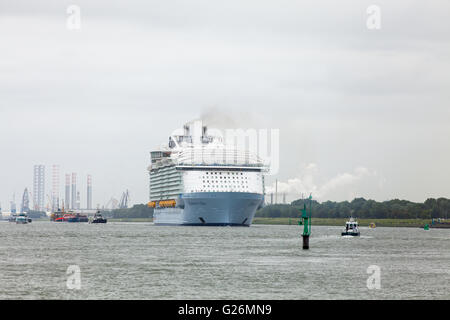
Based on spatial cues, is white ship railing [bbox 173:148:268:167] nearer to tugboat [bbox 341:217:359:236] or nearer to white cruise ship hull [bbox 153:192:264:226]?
white cruise ship hull [bbox 153:192:264:226]

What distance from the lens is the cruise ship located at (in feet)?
520

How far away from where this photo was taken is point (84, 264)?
70.6m

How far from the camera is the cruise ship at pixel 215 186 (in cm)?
15862

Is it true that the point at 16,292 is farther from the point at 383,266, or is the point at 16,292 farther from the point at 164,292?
the point at 383,266

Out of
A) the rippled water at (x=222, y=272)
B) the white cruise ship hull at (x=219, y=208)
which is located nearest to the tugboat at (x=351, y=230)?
the white cruise ship hull at (x=219, y=208)

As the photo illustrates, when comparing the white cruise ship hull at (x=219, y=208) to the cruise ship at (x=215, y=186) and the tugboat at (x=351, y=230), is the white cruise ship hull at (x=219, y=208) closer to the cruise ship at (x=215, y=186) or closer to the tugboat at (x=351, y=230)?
the cruise ship at (x=215, y=186)

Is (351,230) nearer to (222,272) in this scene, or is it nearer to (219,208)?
(219,208)

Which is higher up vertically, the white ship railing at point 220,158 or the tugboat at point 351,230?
the white ship railing at point 220,158

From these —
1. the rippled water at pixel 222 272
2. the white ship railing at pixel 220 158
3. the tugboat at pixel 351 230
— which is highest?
the white ship railing at pixel 220 158

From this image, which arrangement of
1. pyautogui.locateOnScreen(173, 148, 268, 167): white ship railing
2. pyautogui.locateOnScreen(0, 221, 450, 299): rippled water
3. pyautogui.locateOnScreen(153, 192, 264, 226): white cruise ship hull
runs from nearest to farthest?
pyautogui.locateOnScreen(0, 221, 450, 299): rippled water < pyautogui.locateOnScreen(153, 192, 264, 226): white cruise ship hull < pyautogui.locateOnScreen(173, 148, 268, 167): white ship railing

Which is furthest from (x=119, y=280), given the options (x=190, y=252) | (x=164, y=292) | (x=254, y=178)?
(x=254, y=178)

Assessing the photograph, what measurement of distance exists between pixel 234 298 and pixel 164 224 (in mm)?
141187

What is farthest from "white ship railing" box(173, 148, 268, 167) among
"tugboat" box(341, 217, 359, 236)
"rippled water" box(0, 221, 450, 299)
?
"rippled water" box(0, 221, 450, 299)
